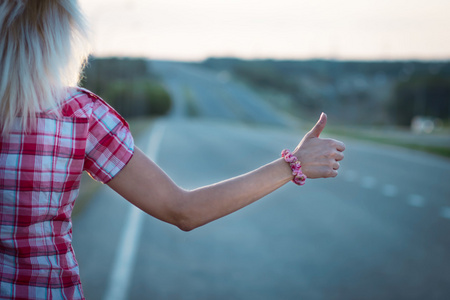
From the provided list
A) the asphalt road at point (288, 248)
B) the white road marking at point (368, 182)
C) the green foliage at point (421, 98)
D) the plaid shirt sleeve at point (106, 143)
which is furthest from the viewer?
the green foliage at point (421, 98)

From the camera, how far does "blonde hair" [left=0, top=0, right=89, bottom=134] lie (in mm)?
1615

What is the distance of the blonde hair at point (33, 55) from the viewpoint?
5.30ft

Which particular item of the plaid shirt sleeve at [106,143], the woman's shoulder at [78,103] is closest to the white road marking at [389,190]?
the plaid shirt sleeve at [106,143]

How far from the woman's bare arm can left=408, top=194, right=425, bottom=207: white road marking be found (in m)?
11.3

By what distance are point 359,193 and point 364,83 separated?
103162mm

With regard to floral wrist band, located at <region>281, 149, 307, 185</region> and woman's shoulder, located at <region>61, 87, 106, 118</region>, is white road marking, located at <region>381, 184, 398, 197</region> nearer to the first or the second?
floral wrist band, located at <region>281, 149, 307, 185</region>

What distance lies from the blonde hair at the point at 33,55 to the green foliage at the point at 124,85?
40 centimetres

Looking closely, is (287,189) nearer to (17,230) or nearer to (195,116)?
(17,230)

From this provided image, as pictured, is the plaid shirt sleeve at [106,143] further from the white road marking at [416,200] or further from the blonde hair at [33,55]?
the white road marking at [416,200]

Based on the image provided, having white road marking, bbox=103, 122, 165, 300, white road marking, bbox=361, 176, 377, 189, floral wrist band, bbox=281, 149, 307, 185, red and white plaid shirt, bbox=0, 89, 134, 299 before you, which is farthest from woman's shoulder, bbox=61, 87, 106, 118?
white road marking, bbox=361, 176, 377, 189

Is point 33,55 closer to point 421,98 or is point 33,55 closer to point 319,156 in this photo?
point 319,156

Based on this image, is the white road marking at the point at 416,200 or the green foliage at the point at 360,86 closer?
the white road marking at the point at 416,200

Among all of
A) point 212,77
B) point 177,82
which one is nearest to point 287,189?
point 177,82

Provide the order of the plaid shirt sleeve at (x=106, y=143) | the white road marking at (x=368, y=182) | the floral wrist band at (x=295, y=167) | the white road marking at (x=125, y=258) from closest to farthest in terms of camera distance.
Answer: the plaid shirt sleeve at (x=106, y=143) < the floral wrist band at (x=295, y=167) < the white road marking at (x=125, y=258) < the white road marking at (x=368, y=182)
